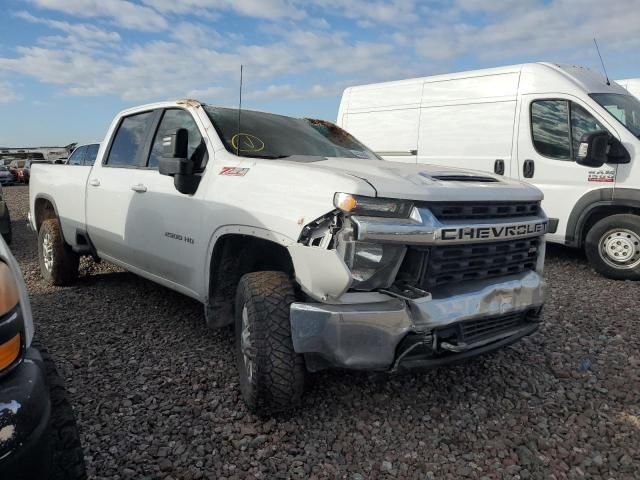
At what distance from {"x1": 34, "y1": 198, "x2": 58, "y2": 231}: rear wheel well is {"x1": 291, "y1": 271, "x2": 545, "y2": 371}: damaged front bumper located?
4.52 meters

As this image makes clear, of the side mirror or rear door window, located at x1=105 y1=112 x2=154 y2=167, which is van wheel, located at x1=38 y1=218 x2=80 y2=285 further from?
the side mirror

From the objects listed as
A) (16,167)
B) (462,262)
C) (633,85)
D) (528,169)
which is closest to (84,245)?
(462,262)

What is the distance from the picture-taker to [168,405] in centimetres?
295

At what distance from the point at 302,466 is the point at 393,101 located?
6671 millimetres

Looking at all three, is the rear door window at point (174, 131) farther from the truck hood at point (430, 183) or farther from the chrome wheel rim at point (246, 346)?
the chrome wheel rim at point (246, 346)

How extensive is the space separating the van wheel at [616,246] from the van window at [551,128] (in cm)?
94

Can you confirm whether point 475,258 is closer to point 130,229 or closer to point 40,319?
point 130,229

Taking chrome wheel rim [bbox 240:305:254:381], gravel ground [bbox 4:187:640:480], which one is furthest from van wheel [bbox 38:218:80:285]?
chrome wheel rim [bbox 240:305:254:381]

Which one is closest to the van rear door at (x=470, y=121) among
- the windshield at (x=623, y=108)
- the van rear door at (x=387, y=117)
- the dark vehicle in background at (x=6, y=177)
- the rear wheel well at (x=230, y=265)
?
the van rear door at (x=387, y=117)

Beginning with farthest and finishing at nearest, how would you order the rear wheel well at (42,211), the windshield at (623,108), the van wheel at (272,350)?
the windshield at (623,108), the rear wheel well at (42,211), the van wheel at (272,350)

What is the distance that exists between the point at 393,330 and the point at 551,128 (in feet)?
16.6

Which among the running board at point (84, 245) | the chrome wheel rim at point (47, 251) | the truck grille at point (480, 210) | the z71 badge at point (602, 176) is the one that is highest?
the z71 badge at point (602, 176)

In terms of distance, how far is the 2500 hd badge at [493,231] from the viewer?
2504mm

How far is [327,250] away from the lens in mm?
2354
